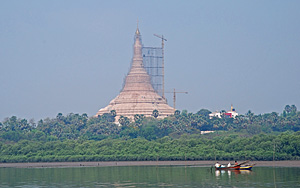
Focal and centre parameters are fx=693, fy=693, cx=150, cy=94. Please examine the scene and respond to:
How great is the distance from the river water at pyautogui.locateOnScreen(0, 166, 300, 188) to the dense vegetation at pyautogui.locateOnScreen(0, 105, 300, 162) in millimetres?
11312

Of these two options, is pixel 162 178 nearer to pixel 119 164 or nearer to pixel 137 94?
pixel 119 164

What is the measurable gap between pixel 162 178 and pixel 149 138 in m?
46.6

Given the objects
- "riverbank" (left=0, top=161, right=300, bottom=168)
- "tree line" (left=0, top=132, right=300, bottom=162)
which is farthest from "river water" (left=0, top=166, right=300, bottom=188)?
"tree line" (left=0, top=132, right=300, bottom=162)

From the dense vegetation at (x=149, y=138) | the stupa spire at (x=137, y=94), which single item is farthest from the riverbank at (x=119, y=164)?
the stupa spire at (x=137, y=94)

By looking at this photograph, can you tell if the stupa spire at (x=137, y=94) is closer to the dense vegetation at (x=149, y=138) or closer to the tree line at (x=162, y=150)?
the dense vegetation at (x=149, y=138)

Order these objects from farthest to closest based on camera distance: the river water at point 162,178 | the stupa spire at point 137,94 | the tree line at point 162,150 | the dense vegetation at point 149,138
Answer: the stupa spire at point 137,94 → the dense vegetation at point 149,138 → the tree line at point 162,150 → the river water at point 162,178

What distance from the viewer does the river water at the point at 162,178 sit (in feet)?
171

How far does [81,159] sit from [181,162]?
44.0 ft

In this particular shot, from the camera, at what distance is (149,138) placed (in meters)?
104

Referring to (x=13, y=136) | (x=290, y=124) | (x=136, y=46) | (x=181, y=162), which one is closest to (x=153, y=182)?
(x=181, y=162)

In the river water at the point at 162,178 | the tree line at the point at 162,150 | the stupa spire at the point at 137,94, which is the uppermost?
the stupa spire at the point at 137,94

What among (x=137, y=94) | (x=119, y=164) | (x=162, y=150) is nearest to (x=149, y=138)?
(x=162, y=150)

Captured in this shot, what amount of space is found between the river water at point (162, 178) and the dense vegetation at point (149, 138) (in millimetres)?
11312

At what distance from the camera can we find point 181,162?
3135 inches
